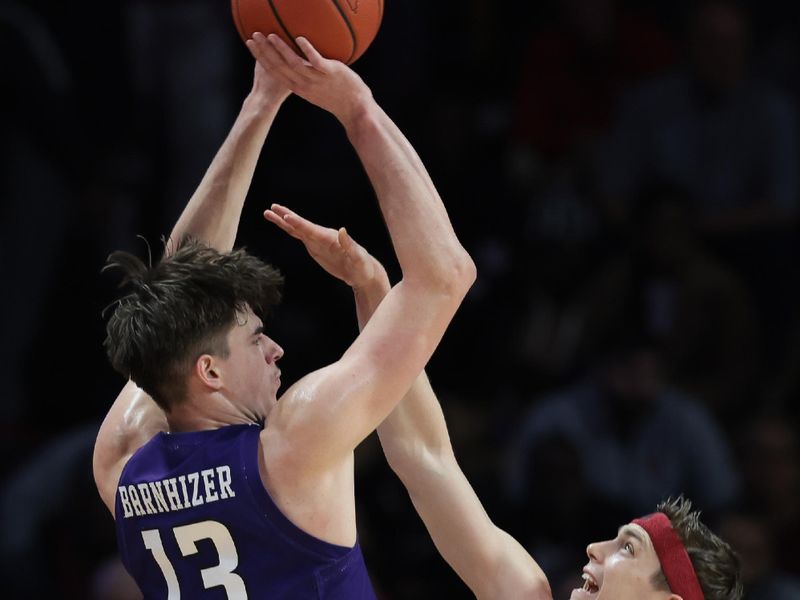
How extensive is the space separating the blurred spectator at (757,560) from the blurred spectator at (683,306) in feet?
3.65

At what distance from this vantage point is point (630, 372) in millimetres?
7578

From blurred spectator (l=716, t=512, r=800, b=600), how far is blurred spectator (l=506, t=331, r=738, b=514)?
0.41m

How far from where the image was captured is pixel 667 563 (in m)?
3.69

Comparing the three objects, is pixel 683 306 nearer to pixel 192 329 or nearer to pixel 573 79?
pixel 573 79

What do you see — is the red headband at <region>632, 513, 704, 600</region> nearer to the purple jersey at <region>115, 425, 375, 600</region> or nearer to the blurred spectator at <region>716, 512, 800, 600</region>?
the purple jersey at <region>115, 425, 375, 600</region>

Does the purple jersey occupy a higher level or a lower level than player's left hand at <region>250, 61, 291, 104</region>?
lower

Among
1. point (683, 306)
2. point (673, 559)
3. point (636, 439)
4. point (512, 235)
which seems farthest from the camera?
point (512, 235)

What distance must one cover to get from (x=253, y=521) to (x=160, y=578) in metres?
0.33

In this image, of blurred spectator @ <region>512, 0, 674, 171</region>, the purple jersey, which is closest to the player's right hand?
the purple jersey

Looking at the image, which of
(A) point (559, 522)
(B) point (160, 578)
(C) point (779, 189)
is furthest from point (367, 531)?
(B) point (160, 578)

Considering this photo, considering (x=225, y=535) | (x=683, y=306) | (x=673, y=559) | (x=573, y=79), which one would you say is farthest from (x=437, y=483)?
(x=573, y=79)

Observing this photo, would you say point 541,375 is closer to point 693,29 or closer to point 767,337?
point 767,337

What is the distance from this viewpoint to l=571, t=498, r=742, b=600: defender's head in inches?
145

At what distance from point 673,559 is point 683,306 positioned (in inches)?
176
